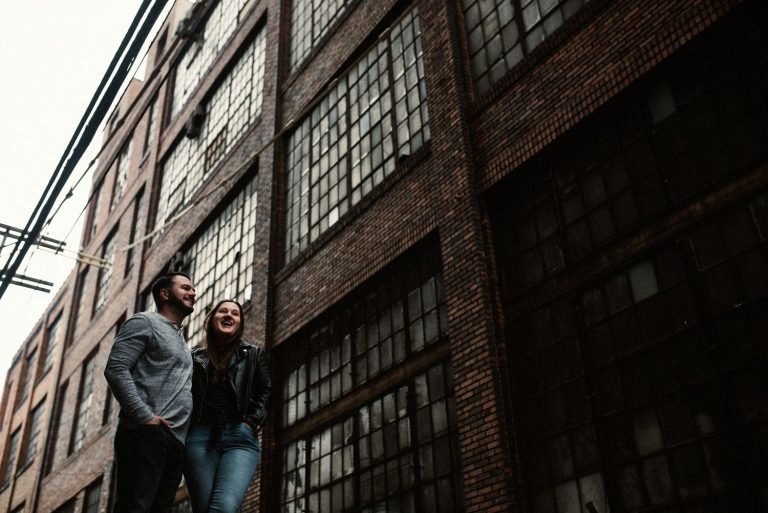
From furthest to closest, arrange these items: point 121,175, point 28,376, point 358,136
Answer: point 28,376, point 121,175, point 358,136

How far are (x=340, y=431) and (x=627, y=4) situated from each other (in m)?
6.96

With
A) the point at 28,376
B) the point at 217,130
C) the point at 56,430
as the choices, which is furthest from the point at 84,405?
the point at 28,376

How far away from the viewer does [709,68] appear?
6875 mm

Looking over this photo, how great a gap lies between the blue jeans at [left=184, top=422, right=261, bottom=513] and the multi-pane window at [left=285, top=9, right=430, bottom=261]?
7.45 metres

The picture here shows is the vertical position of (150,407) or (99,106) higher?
(99,106)

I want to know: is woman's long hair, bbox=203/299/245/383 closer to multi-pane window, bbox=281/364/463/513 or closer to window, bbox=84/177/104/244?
multi-pane window, bbox=281/364/463/513

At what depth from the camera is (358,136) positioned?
12.3m

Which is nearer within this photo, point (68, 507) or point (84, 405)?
point (68, 507)

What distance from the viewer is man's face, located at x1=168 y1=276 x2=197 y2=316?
3791mm

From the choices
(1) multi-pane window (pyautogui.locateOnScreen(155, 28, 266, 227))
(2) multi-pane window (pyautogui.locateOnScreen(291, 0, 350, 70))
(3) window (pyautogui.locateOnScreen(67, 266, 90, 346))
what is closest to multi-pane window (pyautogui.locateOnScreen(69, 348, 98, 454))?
(3) window (pyautogui.locateOnScreen(67, 266, 90, 346))

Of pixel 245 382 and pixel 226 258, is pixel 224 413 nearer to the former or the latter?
pixel 245 382

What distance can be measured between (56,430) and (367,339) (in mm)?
18520

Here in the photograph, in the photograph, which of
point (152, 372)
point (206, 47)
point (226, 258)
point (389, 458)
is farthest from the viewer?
point (206, 47)

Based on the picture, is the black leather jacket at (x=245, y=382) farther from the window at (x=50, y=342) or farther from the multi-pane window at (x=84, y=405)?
the window at (x=50, y=342)
